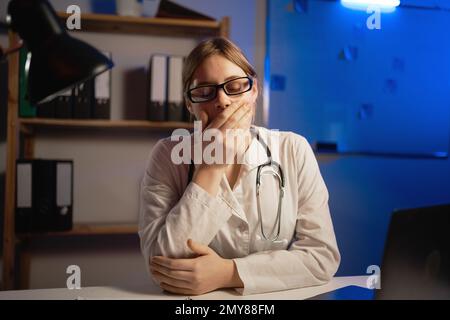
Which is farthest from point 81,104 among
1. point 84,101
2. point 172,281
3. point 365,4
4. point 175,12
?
point 365,4

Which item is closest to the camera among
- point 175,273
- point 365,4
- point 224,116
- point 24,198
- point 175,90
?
point 175,273

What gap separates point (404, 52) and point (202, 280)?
66.1 inches

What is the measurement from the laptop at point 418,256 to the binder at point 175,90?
1.26m

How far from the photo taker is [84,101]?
1.70 metres

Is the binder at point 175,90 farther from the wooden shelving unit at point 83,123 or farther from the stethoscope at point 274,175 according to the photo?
the stethoscope at point 274,175

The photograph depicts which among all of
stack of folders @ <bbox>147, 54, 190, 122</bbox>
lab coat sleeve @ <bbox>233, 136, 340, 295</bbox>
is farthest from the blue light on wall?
lab coat sleeve @ <bbox>233, 136, 340, 295</bbox>

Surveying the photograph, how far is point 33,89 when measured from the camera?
512 millimetres

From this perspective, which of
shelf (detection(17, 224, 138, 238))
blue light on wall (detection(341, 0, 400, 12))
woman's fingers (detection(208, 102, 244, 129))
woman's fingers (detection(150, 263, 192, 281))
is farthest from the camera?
blue light on wall (detection(341, 0, 400, 12))

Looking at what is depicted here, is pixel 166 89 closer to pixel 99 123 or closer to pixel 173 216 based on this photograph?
pixel 99 123

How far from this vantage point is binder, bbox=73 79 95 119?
1693 mm

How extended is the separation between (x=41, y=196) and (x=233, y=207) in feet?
3.43

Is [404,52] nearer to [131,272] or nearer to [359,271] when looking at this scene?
[359,271]

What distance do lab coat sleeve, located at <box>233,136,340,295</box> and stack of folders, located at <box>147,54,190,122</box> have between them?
0.87 m

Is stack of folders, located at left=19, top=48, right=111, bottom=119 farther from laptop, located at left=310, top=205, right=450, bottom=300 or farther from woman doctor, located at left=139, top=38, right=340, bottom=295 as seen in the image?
laptop, located at left=310, top=205, right=450, bottom=300
